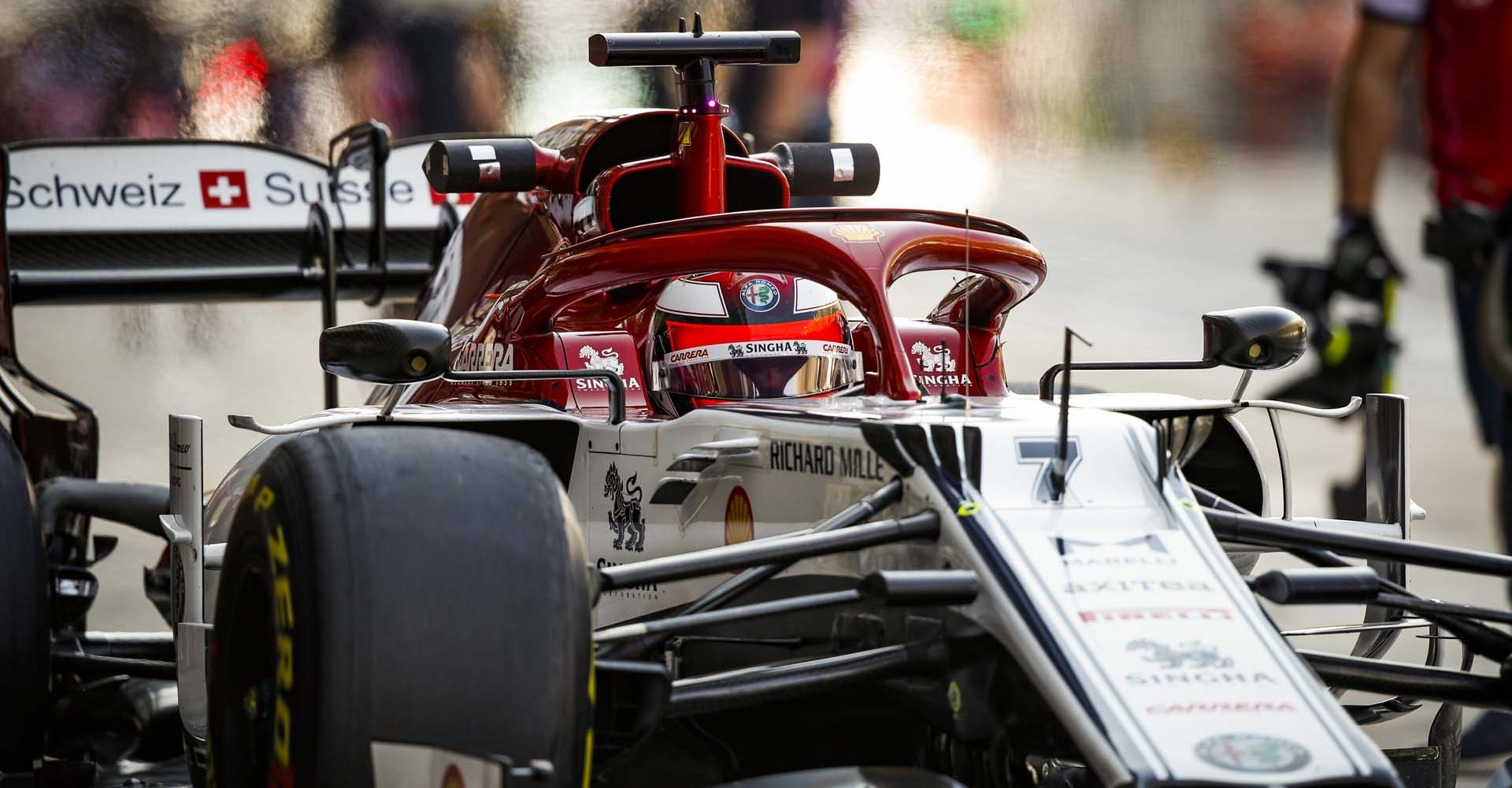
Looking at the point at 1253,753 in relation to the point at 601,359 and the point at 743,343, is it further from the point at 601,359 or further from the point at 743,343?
the point at 601,359

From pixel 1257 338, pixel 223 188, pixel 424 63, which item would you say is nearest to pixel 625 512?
pixel 1257 338

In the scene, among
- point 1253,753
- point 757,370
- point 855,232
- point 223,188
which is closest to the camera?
point 1253,753

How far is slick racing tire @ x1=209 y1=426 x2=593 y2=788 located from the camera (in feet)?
8.48

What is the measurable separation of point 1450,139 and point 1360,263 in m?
0.90

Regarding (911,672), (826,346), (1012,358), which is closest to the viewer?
(911,672)

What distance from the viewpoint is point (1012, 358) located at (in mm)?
12852

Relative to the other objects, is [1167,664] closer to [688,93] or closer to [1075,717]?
[1075,717]

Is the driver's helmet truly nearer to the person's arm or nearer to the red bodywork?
the red bodywork

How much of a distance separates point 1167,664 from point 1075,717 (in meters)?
0.17

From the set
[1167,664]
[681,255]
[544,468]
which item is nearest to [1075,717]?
[1167,664]

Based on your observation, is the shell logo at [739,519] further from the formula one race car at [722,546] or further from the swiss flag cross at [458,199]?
the swiss flag cross at [458,199]

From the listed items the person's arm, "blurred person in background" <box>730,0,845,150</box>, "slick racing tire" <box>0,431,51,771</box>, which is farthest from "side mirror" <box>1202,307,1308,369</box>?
"blurred person in background" <box>730,0,845,150</box>

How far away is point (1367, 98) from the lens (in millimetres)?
8969

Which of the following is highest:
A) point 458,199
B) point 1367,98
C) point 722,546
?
→ point 1367,98
